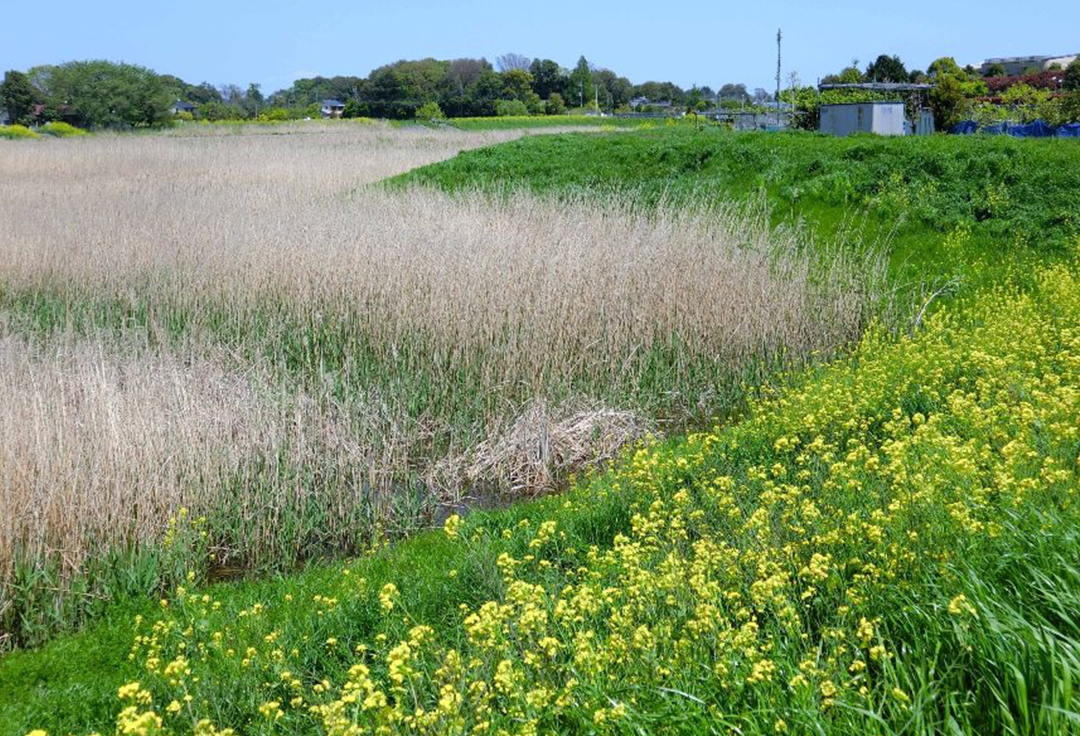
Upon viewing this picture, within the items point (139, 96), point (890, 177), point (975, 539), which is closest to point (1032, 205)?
point (890, 177)

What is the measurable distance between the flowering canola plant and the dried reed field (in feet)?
2.78

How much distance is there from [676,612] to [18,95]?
7620cm

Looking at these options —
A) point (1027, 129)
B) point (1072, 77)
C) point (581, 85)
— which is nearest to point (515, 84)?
point (581, 85)

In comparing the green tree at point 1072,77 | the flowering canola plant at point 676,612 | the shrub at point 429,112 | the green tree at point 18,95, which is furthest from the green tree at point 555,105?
the flowering canola plant at point 676,612

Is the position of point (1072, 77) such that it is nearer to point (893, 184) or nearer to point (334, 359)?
point (893, 184)

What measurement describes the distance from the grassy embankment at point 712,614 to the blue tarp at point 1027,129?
21373 millimetres

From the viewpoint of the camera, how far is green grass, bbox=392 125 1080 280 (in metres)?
15.1

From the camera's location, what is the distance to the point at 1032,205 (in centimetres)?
1564

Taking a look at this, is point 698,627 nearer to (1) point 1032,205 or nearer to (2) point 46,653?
(2) point 46,653

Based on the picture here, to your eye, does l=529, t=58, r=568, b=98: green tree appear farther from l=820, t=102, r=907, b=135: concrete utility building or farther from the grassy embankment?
the grassy embankment

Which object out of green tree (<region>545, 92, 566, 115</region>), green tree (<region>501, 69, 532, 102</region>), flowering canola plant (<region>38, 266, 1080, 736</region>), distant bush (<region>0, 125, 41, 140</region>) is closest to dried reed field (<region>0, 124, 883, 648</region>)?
flowering canola plant (<region>38, 266, 1080, 736</region>)

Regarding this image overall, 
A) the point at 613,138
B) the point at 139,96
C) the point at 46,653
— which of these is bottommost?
the point at 46,653

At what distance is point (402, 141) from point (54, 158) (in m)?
13.6

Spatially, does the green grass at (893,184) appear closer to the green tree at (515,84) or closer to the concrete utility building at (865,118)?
the concrete utility building at (865,118)
